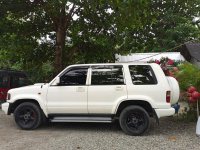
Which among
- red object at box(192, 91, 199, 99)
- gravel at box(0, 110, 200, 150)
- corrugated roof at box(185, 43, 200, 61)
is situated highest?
corrugated roof at box(185, 43, 200, 61)

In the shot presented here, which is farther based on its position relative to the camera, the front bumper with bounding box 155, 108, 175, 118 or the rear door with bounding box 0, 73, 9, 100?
the rear door with bounding box 0, 73, 9, 100

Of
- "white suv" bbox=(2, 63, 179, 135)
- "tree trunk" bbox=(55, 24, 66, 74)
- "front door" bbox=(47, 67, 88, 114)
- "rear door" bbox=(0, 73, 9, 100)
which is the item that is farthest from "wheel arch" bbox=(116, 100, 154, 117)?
"tree trunk" bbox=(55, 24, 66, 74)

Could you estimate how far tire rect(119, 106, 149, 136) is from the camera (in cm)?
963

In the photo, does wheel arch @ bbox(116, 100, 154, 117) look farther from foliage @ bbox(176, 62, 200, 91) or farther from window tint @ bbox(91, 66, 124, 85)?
foliage @ bbox(176, 62, 200, 91)

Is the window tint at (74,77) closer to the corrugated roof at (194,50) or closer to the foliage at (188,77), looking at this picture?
the foliage at (188,77)

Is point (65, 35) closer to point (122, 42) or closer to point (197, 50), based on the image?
point (122, 42)

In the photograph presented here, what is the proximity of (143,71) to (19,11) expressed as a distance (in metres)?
7.67

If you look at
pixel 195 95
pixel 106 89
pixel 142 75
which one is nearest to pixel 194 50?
pixel 195 95

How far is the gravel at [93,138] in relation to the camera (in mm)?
8477

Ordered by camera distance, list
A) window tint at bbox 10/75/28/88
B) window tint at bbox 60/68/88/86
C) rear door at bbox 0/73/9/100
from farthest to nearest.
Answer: window tint at bbox 10/75/28/88, rear door at bbox 0/73/9/100, window tint at bbox 60/68/88/86

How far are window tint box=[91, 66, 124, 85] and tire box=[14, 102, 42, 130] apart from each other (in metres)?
1.79

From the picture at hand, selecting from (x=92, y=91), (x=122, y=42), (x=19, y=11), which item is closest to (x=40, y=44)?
(x=19, y=11)

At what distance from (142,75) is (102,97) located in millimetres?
1211

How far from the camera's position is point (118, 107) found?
9.84 m
